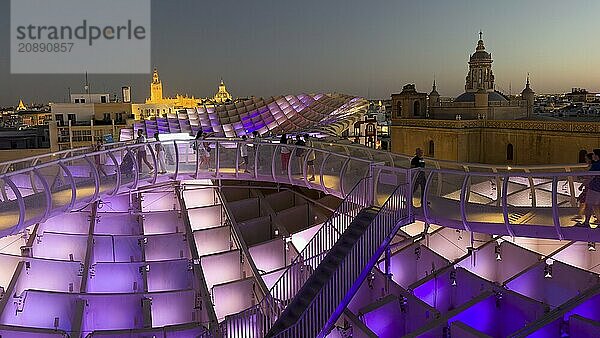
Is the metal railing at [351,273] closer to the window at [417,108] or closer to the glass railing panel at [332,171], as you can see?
the glass railing panel at [332,171]

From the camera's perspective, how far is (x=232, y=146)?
1914 cm

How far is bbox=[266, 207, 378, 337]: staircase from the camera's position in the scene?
10.4m

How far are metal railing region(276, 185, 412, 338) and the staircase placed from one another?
114 millimetres

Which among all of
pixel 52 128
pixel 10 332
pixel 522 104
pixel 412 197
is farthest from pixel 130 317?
pixel 52 128

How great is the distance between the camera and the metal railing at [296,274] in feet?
36.9

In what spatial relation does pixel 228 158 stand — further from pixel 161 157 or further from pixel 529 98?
pixel 529 98

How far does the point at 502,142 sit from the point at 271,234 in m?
40.9

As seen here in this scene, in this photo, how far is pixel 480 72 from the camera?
269 ft

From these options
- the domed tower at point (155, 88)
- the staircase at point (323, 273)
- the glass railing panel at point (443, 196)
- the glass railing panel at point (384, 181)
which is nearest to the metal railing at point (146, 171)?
the glass railing panel at point (384, 181)

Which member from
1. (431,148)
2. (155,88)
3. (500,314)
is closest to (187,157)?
(500,314)

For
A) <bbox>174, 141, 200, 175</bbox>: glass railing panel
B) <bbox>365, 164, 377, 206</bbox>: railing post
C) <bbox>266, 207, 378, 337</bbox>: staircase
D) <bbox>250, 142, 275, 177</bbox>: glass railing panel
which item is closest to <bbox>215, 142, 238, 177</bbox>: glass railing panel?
<bbox>250, 142, 275, 177</bbox>: glass railing panel

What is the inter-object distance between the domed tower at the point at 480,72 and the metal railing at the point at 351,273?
7319cm

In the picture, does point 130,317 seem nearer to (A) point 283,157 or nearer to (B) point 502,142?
(A) point 283,157

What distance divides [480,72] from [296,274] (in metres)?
76.8
